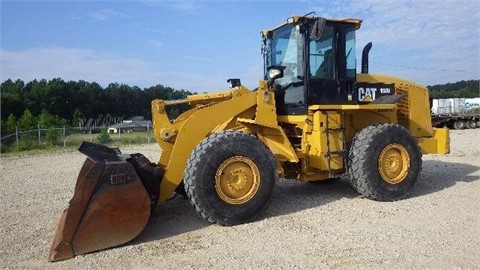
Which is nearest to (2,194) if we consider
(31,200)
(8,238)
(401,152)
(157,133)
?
(31,200)

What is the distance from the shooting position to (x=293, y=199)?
7.00 m

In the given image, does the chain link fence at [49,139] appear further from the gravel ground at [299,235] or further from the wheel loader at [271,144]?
the wheel loader at [271,144]

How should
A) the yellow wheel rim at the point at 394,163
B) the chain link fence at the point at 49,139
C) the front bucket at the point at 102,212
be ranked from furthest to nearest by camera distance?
1. the chain link fence at the point at 49,139
2. the yellow wheel rim at the point at 394,163
3. the front bucket at the point at 102,212

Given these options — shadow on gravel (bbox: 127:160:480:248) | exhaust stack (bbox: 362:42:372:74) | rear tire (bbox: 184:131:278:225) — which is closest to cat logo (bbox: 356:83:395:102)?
exhaust stack (bbox: 362:42:372:74)

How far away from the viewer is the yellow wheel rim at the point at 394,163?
664 centimetres

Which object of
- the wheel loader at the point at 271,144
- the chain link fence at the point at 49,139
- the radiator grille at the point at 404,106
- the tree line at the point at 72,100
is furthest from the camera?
the tree line at the point at 72,100

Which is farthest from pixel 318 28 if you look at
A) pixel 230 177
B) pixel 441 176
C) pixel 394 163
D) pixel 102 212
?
pixel 441 176

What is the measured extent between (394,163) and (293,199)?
176cm

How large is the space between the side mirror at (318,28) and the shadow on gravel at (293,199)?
2.65 m

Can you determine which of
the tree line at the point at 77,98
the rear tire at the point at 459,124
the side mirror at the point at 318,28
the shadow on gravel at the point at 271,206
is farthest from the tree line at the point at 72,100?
the side mirror at the point at 318,28

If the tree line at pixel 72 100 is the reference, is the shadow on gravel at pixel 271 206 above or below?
below

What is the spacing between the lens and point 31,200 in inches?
308

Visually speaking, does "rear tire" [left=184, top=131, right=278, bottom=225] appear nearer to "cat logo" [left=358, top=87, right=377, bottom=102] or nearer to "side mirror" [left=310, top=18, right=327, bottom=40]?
"side mirror" [left=310, top=18, right=327, bottom=40]

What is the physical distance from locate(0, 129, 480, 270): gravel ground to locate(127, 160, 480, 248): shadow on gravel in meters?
0.02
